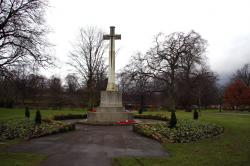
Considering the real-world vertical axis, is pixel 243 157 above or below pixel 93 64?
below

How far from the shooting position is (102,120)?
2280 centimetres

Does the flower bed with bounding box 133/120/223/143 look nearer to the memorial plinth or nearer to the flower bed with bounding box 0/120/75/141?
the flower bed with bounding box 0/120/75/141

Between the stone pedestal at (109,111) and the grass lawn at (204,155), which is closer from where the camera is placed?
the grass lawn at (204,155)

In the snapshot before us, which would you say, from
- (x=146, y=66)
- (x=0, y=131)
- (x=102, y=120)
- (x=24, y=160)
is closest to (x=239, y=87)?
(x=146, y=66)

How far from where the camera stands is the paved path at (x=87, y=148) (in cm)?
960

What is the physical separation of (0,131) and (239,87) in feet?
171

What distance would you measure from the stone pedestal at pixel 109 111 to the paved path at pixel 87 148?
7315 millimetres

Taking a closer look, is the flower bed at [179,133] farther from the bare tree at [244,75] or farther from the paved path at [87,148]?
the bare tree at [244,75]

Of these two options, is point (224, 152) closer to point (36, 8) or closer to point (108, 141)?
point (108, 141)

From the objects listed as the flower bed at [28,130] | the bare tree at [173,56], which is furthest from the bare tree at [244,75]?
the flower bed at [28,130]

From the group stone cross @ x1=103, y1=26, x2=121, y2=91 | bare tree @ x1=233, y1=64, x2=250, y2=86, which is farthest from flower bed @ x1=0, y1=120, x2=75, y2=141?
bare tree @ x1=233, y1=64, x2=250, y2=86

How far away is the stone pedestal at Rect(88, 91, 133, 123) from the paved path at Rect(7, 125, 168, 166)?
7.32 metres

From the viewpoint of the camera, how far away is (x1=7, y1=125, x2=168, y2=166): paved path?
31.5 feet

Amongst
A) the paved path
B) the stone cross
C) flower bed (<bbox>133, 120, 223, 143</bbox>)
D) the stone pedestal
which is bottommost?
the paved path
